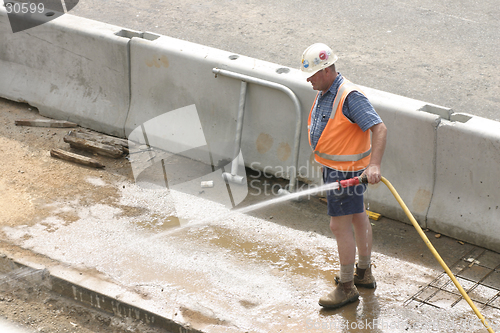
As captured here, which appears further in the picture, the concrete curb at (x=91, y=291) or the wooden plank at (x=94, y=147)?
the wooden plank at (x=94, y=147)

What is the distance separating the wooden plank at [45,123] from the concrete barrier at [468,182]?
454 centimetres

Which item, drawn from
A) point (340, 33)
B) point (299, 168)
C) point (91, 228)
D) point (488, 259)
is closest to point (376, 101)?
point (299, 168)

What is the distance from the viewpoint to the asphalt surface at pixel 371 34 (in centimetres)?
886

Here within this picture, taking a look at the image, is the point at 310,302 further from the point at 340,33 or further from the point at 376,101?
the point at 340,33

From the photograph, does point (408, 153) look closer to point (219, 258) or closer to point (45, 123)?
point (219, 258)

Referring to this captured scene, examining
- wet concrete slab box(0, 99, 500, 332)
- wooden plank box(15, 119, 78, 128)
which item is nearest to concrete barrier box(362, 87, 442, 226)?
wet concrete slab box(0, 99, 500, 332)

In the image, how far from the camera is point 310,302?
4.89 metres

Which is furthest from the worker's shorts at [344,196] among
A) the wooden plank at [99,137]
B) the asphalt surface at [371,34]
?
the asphalt surface at [371,34]

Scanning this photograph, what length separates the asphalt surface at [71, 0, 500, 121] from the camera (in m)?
8.86

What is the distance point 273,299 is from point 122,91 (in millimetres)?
3564

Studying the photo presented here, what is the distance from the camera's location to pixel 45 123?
302 inches

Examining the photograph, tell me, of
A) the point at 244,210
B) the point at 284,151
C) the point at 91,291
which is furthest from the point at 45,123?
the point at 91,291

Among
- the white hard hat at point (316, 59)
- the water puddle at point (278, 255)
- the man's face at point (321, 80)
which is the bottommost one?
the water puddle at point (278, 255)

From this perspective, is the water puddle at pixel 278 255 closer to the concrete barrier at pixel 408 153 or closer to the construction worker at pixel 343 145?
the construction worker at pixel 343 145
